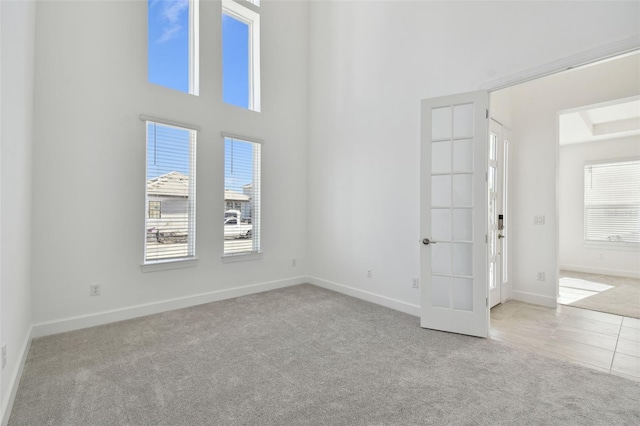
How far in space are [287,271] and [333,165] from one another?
1879mm

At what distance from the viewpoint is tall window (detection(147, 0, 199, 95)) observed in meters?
3.82

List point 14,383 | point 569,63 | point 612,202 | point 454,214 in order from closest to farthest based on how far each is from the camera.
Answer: point 14,383, point 569,63, point 454,214, point 612,202

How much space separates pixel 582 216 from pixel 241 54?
7405 mm

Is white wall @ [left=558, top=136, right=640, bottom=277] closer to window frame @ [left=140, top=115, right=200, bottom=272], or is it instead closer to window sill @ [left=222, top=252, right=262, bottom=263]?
window sill @ [left=222, top=252, right=262, bottom=263]

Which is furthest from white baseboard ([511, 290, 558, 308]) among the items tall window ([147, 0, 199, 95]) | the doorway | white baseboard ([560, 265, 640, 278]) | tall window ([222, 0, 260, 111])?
tall window ([147, 0, 199, 95])

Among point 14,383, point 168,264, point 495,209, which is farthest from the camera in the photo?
point 495,209

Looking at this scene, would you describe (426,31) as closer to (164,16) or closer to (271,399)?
(164,16)

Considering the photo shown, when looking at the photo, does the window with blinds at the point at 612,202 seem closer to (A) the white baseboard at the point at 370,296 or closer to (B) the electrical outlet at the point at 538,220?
(B) the electrical outlet at the point at 538,220

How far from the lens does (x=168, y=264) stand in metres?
3.84

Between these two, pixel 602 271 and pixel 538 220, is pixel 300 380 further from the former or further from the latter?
pixel 602 271

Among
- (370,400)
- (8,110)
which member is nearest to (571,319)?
(370,400)

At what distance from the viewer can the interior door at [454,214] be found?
309cm

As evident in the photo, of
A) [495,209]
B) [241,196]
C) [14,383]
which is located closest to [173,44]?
[241,196]

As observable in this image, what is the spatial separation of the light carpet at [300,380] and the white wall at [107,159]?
57cm
